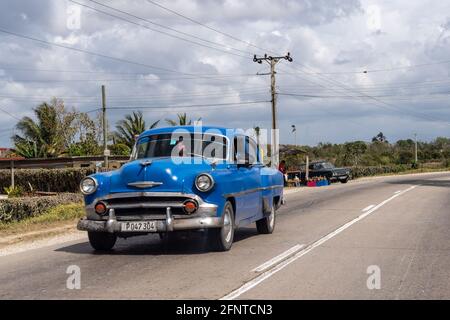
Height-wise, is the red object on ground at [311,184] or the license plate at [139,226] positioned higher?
the license plate at [139,226]

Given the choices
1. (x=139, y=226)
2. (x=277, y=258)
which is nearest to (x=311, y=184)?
(x=277, y=258)

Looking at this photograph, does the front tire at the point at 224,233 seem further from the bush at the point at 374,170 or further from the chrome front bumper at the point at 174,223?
the bush at the point at 374,170

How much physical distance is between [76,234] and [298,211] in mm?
7347

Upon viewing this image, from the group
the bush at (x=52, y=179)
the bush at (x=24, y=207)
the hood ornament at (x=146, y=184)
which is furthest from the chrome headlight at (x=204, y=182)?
the bush at (x=52, y=179)

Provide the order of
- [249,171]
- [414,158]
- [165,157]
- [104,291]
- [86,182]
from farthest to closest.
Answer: [414,158] → [249,171] → [165,157] → [86,182] → [104,291]

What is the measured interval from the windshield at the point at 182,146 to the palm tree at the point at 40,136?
39132 millimetres

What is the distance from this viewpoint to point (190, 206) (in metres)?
8.91

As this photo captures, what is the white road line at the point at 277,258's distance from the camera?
820cm

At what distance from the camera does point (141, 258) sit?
9.19 metres

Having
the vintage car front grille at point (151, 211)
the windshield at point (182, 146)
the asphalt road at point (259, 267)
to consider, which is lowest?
the asphalt road at point (259, 267)

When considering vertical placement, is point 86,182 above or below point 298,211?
above

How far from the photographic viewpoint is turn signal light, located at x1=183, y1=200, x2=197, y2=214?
8.90 meters

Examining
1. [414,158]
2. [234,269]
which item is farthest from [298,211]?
[414,158]
